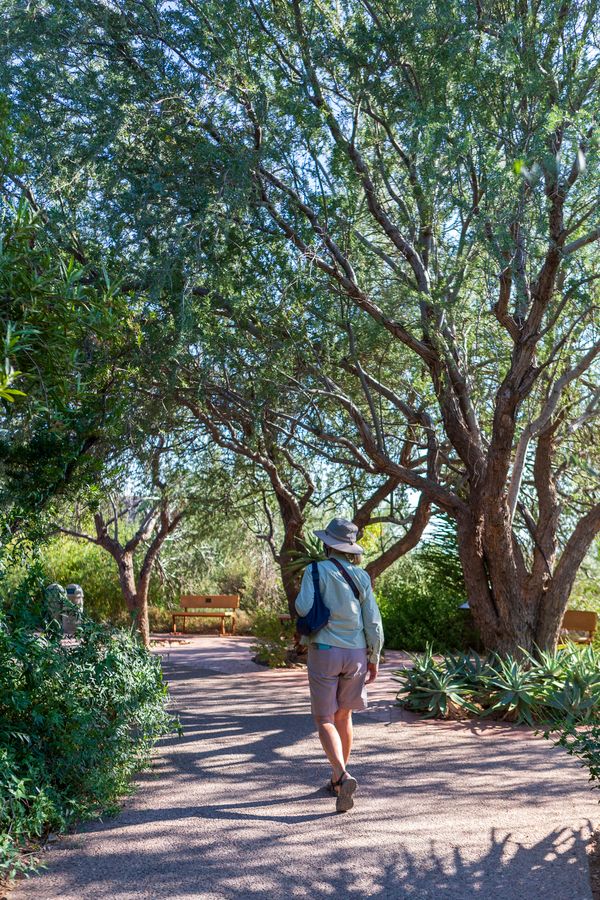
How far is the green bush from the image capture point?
15.0ft

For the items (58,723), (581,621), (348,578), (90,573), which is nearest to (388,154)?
(348,578)

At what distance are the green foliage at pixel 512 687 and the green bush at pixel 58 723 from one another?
4.29 meters

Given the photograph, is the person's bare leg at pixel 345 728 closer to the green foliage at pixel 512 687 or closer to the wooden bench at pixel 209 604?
the green foliage at pixel 512 687

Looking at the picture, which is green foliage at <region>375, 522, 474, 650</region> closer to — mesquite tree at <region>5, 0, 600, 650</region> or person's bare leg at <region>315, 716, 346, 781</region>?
mesquite tree at <region>5, 0, 600, 650</region>

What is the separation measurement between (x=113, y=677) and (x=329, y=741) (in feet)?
4.81

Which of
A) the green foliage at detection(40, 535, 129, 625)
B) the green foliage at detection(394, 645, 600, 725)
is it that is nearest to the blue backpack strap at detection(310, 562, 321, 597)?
the green foliage at detection(394, 645, 600, 725)

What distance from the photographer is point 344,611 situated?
5809 mm

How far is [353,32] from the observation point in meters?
8.60

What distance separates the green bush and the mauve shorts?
118cm

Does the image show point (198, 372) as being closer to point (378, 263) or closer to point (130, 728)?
point (378, 263)

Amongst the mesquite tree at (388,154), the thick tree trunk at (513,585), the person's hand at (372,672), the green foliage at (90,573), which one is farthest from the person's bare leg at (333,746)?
the green foliage at (90,573)

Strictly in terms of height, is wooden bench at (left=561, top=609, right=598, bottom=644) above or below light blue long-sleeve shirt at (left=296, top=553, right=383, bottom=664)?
below

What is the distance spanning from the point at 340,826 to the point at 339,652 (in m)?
1.10

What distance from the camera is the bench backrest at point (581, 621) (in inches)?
574
